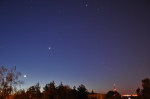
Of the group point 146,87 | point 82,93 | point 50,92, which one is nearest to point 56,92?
point 50,92

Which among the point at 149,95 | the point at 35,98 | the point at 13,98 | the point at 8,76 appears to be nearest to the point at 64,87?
the point at 35,98

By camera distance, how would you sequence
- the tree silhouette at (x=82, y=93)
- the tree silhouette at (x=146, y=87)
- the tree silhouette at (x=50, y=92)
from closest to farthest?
the tree silhouette at (x=50, y=92)
the tree silhouette at (x=82, y=93)
the tree silhouette at (x=146, y=87)

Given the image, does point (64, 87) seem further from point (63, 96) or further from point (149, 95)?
point (149, 95)

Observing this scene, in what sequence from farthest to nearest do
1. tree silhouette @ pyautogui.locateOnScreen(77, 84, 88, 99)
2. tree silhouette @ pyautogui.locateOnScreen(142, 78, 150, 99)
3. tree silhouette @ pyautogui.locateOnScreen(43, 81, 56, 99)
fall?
tree silhouette @ pyautogui.locateOnScreen(142, 78, 150, 99), tree silhouette @ pyautogui.locateOnScreen(77, 84, 88, 99), tree silhouette @ pyautogui.locateOnScreen(43, 81, 56, 99)

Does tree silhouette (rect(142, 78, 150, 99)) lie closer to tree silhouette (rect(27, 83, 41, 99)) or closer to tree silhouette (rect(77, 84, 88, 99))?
tree silhouette (rect(77, 84, 88, 99))

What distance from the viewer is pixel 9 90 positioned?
2722 centimetres

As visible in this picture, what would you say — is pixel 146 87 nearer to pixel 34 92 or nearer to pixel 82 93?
pixel 82 93

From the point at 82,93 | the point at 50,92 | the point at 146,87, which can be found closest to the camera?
the point at 50,92

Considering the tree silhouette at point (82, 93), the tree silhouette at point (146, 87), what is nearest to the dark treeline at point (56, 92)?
the tree silhouette at point (82, 93)

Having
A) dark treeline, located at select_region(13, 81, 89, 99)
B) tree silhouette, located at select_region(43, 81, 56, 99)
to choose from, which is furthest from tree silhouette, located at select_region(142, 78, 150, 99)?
tree silhouette, located at select_region(43, 81, 56, 99)

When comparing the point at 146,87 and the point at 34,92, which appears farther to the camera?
the point at 146,87

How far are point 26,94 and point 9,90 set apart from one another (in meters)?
8.74

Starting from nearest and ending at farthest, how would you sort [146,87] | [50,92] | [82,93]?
[50,92]
[82,93]
[146,87]

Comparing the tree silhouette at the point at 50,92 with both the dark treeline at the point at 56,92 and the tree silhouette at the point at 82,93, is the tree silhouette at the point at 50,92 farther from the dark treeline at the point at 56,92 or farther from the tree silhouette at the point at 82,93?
the tree silhouette at the point at 82,93
